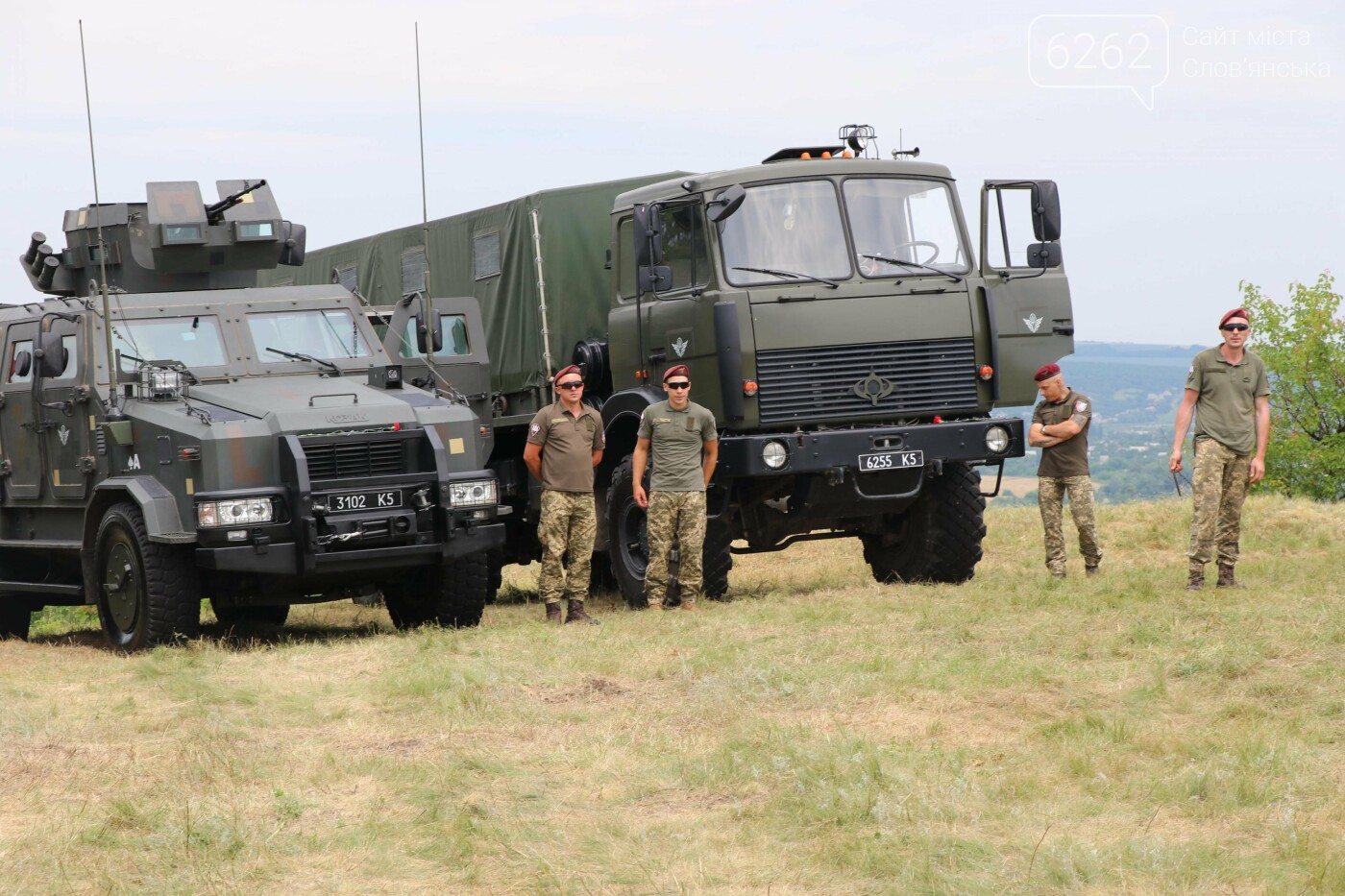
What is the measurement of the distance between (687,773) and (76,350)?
264 inches

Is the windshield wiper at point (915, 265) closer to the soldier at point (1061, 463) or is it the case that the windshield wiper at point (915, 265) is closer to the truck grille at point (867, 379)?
the truck grille at point (867, 379)

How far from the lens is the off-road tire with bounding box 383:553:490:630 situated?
37.9ft

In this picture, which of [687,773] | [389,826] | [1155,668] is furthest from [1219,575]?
[389,826]

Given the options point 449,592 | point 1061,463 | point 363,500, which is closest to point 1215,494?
point 1061,463

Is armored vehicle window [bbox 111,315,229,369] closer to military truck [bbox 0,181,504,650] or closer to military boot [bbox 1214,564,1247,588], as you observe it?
military truck [bbox 0,181,504,650]

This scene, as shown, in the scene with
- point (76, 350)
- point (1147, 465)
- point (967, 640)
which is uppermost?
point (76, 350)

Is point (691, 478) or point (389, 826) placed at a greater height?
point (691, 478)

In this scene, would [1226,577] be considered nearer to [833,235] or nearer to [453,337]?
[833,235]

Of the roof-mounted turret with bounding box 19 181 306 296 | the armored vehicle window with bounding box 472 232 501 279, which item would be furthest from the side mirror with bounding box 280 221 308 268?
the armored vehicle window with bounding box 472 232 501 279

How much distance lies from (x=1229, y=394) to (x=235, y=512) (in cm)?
642

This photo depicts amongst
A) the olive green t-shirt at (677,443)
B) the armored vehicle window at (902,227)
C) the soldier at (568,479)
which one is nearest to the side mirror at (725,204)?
the armored vehicle window at (902,227)

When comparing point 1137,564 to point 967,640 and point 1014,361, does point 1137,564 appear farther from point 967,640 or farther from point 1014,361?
point 967,640

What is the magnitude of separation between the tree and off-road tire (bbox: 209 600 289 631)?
132 feet

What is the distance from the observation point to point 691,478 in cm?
1175
